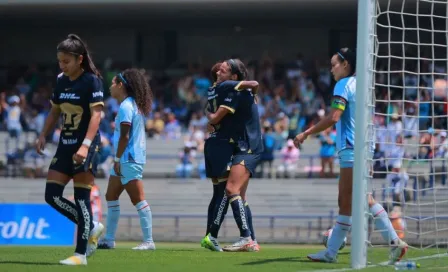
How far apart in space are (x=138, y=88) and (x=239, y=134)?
4.15 ft

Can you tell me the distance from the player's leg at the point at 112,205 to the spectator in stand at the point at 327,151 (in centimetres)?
1321

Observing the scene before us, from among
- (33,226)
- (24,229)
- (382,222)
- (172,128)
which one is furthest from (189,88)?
(382,222)

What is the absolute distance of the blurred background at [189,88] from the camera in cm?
2452

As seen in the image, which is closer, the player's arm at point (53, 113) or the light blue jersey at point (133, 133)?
the player's arm at point (53, 113)

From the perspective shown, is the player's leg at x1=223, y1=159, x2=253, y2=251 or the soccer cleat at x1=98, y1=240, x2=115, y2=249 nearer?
the player's leg at x1=223, y1=159, x2=253, y2=251

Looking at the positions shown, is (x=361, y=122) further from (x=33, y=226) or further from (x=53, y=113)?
(x=33, y=226)

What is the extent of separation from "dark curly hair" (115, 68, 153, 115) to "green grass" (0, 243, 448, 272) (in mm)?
1648

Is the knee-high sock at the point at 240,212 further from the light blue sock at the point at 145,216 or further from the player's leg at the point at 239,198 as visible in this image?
the light blue sock at the point at 145,216

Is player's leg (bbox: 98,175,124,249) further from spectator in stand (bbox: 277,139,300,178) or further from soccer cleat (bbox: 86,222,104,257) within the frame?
spectator in stand (bbox: 277,139,300,178)

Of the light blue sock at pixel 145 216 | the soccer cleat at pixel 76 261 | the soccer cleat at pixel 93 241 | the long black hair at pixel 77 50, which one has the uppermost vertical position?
the long black hair at pixel 77 50

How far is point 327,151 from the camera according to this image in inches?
971

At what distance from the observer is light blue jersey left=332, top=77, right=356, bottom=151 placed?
9.36 meters

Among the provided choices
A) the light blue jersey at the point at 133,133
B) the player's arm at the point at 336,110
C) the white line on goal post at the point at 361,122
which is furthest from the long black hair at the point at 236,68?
the white line on goal post at the point at 361,122

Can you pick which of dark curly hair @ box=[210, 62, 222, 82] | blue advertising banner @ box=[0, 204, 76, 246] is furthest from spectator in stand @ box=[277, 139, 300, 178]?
dark curly hair @ box=[210, 62, 222, 82]
